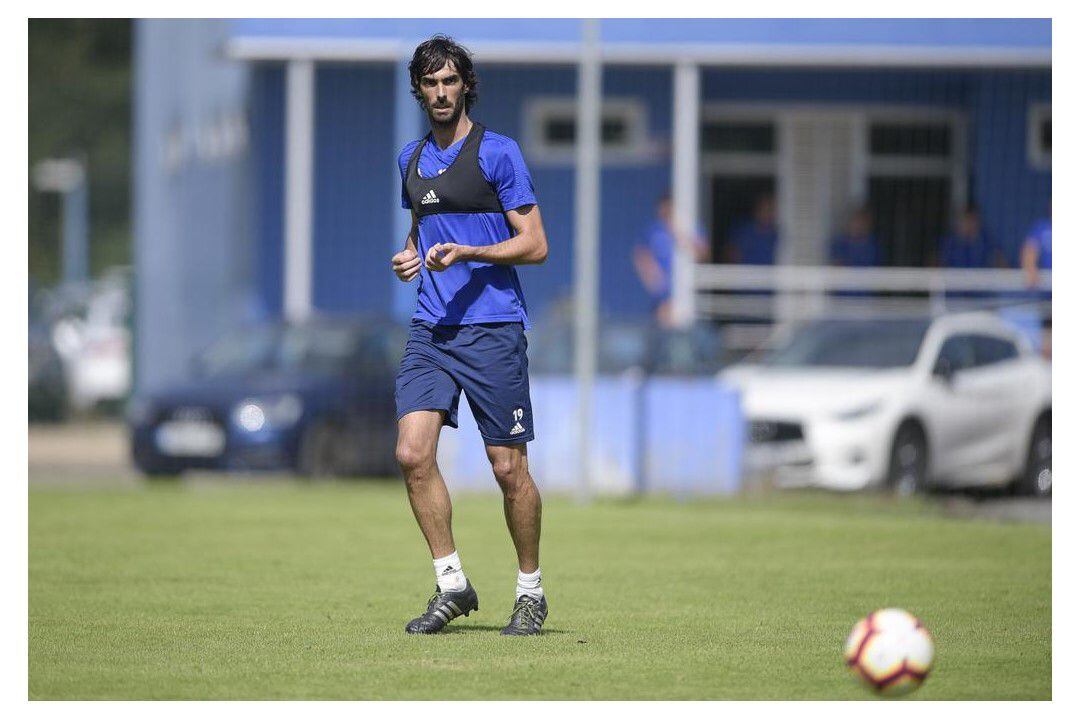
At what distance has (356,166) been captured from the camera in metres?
20.9

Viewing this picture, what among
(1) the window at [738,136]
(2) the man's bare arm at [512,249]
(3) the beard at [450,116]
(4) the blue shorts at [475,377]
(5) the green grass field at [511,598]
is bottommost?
(5) the green grass field at [511,598]

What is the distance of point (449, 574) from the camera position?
8.47m

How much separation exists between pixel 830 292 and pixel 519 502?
14.0 metres

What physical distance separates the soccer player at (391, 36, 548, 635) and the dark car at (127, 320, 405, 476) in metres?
10.2

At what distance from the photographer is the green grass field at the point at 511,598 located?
733 centimetres

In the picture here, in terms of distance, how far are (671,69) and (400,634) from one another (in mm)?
15723

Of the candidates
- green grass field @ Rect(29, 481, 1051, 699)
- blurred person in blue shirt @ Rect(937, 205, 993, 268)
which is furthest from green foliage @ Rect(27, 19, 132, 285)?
green grass field @ Rect(29, 481, 1051, 699)

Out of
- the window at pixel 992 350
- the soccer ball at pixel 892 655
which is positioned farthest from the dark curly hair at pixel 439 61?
the window at pixel 992 350

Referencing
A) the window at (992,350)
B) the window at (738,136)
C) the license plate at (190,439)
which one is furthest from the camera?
the window at (738,136)

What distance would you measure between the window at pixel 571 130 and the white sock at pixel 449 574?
16.2 metres

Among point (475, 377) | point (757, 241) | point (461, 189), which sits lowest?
point (475, 377)

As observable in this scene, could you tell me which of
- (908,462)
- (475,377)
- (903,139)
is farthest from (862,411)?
(475,377)

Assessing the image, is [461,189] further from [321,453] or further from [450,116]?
[321,453]

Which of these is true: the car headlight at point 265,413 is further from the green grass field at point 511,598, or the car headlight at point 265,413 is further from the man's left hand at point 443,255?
the man's left hand at point 443,255
